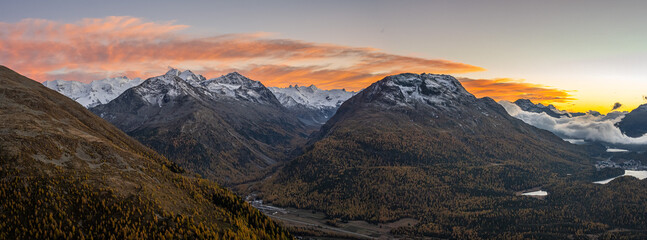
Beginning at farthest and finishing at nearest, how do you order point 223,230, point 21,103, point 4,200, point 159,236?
point 21,103
point 223,230
point 159,236
point 4,200

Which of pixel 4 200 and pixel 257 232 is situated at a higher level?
pixel 4 200

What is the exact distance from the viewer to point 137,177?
150875mm

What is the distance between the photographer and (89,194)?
125 m

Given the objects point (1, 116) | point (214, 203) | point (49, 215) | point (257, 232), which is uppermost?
point (1, 116)

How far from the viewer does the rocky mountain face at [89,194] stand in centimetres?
11431

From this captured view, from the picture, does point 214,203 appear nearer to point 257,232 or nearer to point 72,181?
point 257,232

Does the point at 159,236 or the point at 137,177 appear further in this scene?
the point at 137,177

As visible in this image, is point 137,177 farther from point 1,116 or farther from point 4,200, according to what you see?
point 1,116

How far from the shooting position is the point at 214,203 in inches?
6949

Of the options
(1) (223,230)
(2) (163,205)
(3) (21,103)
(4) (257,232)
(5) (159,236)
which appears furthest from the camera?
(3) (21,103)

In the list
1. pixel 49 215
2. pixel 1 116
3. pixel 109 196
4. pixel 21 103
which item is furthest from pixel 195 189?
pixel 21 103

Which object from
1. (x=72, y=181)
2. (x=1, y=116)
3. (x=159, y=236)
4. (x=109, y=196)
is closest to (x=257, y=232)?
(x=159, y=236)

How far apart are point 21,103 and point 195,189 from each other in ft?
324

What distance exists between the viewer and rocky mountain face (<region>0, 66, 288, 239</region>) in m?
114
